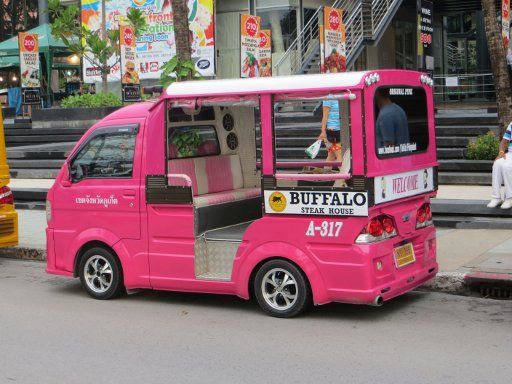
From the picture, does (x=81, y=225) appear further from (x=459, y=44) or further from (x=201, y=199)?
(x=459, y=44)

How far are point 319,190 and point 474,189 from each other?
6.86m

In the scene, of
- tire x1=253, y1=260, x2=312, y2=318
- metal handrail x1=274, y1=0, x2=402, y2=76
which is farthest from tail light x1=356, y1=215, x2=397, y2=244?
metal handrail x1=274, y1=0, x2=402, y2=76

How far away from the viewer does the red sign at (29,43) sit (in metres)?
27.8

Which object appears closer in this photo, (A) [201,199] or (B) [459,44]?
(A) [201,199]

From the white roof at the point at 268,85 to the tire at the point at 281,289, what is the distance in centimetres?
160

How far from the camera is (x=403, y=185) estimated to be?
7.67 meters

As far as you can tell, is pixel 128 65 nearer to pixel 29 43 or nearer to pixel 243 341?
pixel 29 43

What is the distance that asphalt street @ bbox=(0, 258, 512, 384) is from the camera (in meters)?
5.99

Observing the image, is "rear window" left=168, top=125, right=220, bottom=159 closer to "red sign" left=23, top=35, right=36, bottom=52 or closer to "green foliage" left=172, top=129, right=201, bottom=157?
Answer: "green foliage" left=172, top=129, right=201, bottom=157

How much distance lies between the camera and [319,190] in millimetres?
7297

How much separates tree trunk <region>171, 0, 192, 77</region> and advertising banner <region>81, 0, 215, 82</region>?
48.4 ft

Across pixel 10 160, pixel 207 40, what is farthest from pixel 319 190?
pixel 207 40

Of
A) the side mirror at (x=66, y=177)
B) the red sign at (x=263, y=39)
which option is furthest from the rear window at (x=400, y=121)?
the red sign at (x=263, y=39)

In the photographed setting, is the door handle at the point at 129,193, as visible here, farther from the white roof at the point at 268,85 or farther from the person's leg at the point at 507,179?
the person's leg at the point at 507,179
